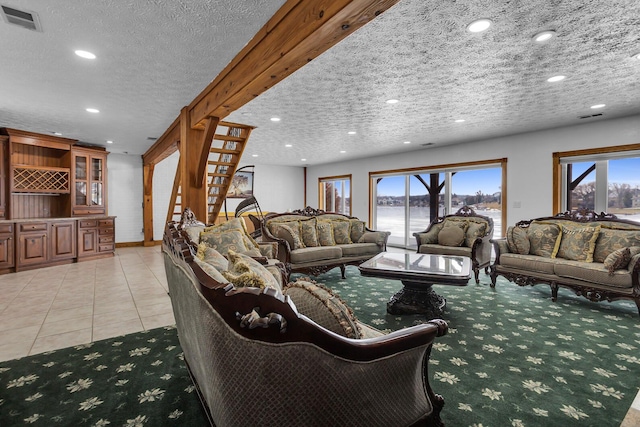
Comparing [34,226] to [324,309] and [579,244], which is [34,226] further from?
[579,244]

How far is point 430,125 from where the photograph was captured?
5137 millimetres

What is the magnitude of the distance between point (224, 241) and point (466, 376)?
99.3 inches

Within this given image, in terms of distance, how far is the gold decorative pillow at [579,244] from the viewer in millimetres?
3781

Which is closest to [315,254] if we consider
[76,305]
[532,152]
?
[76,305]

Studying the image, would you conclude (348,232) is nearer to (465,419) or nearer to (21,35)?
(465,419)

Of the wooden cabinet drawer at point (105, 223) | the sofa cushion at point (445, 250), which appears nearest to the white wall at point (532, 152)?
the sofa cushion at point (445, 250)

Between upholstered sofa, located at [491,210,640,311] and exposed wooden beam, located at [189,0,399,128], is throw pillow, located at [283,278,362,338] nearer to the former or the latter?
exposed wooden beam, located at [189,0,399,128]

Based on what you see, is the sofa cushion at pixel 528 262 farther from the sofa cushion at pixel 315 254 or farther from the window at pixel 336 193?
the window at pixel 336 193

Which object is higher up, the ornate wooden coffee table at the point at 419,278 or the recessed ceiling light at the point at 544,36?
the recessed ceiling light at the point at 544,36

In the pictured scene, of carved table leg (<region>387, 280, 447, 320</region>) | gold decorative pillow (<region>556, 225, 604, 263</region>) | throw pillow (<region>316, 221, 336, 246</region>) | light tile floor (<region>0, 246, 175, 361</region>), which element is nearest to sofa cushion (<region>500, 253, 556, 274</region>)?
gold decorative pillow (<region>556, 225, 604, 263</region>)

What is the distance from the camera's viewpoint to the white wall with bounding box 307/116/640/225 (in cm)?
472

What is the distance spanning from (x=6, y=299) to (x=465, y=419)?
15.9 feet

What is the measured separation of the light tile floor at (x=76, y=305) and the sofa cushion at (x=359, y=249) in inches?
99.0

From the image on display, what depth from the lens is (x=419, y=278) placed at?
298 centimetres
